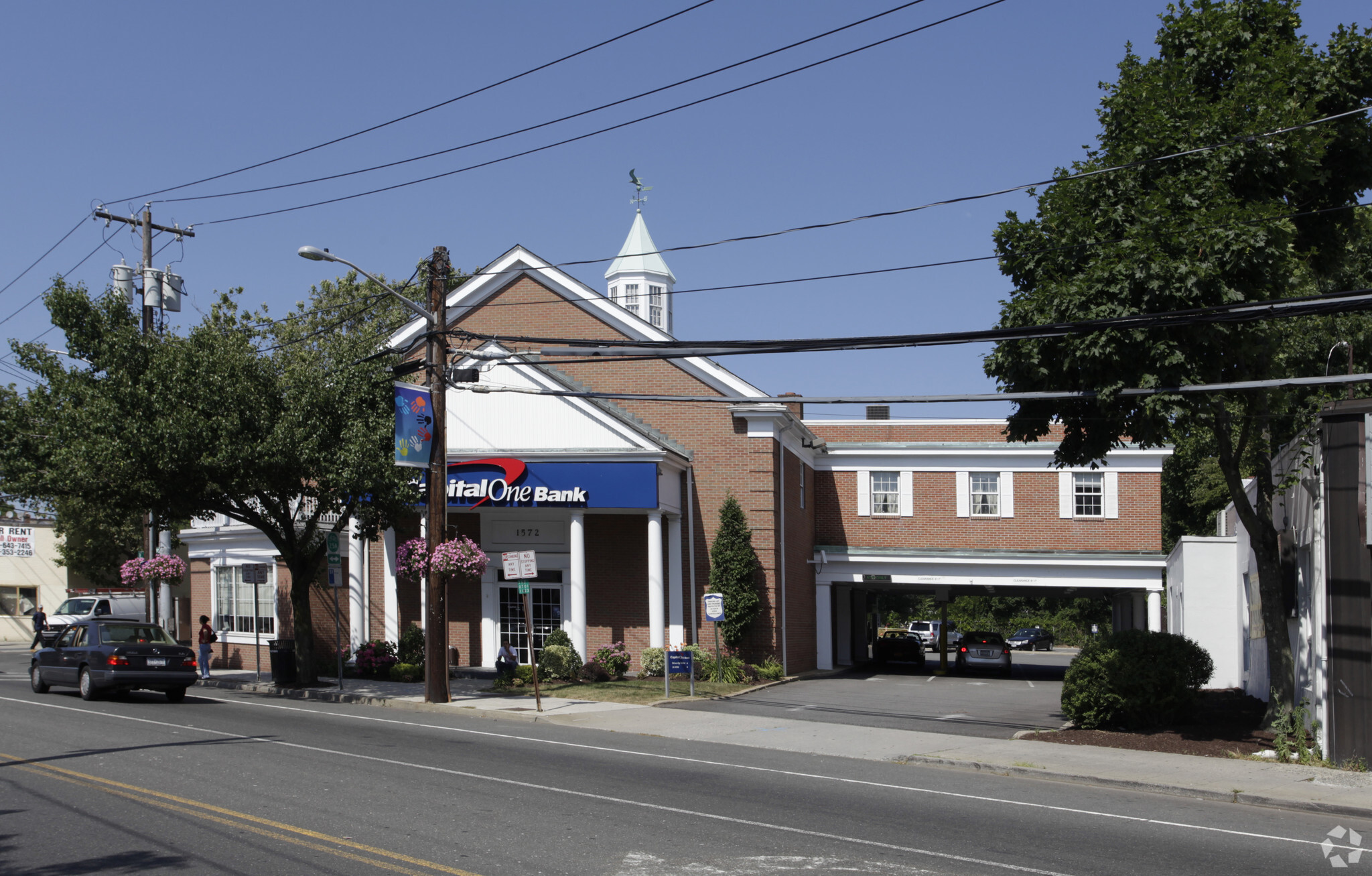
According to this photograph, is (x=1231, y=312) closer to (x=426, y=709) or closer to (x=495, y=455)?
(x=426, y=709)

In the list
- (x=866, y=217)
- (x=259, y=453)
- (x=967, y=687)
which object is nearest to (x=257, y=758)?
(x=259, y=453)

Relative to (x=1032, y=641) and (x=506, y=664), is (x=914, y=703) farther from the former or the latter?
(x=1032, y=641)

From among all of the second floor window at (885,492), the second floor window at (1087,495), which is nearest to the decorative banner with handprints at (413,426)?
the second floor window at (885,492)

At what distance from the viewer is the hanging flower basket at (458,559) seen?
21406mm

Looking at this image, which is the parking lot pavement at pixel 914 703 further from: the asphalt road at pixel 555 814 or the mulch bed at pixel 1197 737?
the asphalt road at pixel 555 814

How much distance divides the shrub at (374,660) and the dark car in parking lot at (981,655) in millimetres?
19050

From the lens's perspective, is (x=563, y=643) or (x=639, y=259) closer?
(x=563, y=643)

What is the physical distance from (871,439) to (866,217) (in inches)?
977

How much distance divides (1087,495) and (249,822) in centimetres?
2916

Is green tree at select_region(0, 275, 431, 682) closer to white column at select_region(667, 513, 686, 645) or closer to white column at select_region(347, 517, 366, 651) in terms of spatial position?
white column at select_region(347, 517, 366, 651)

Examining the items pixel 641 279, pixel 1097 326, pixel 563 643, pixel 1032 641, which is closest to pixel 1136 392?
pixel 1097 326

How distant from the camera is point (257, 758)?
542 inches

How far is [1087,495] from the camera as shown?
A: 34188 millimetres

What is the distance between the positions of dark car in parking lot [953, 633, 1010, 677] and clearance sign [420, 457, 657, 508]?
16.0 m
